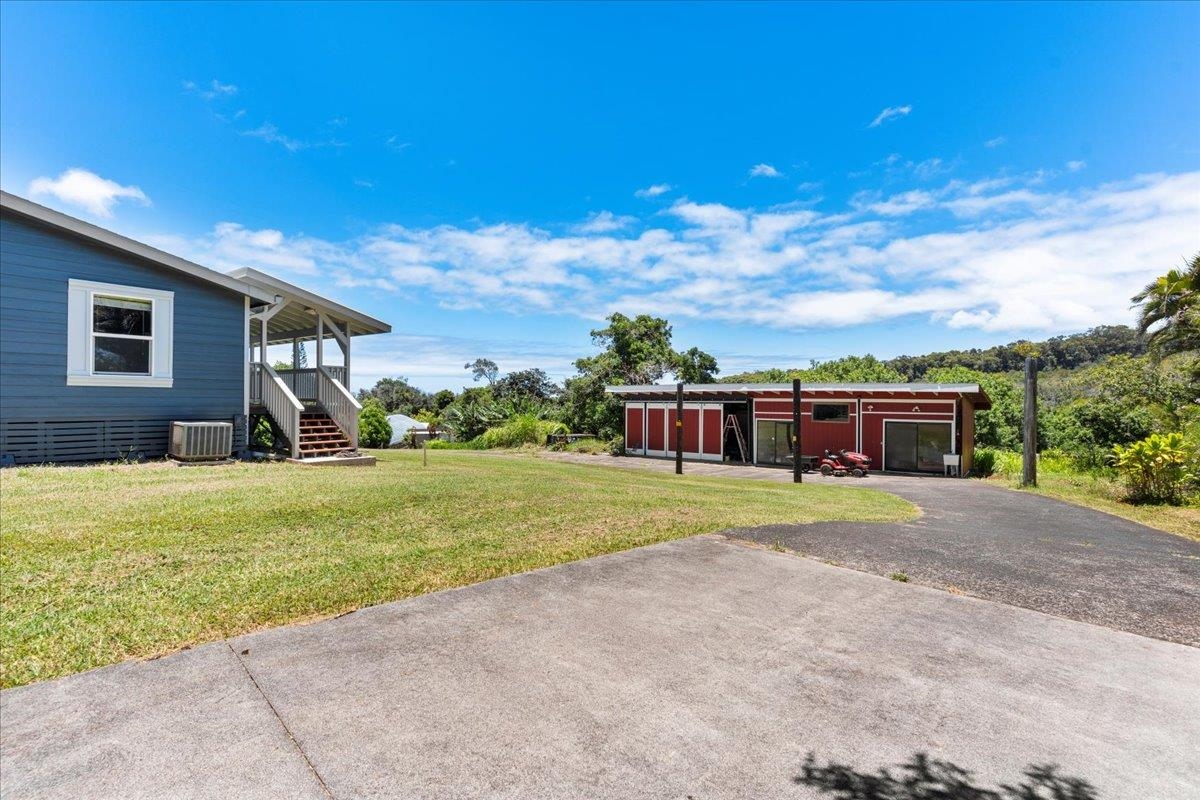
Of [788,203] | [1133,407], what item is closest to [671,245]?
[788,203]

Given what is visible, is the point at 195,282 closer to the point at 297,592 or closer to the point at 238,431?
the point at 238,431

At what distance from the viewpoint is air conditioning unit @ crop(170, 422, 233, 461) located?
970cm

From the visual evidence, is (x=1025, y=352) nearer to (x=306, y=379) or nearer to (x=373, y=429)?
(x=373, y=429)

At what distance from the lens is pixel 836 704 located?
8.65ft

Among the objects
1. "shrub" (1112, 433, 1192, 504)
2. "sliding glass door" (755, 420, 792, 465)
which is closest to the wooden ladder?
"sliding glass door" (755, 420, 792, 465)

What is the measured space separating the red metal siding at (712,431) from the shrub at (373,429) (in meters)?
14.8

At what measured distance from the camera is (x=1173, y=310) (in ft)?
56.3

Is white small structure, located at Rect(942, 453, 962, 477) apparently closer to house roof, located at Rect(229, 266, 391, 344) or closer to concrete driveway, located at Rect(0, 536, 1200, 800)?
concrete driveway, located at Rect(0, 536, 1200, 800)

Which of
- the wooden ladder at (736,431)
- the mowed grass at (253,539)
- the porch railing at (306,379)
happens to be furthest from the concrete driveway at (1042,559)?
the wooden ladder at (736,431)

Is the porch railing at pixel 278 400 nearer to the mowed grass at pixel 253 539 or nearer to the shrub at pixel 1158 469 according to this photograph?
the mowed grass at pixel 253 539

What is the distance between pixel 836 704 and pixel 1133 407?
2874cm

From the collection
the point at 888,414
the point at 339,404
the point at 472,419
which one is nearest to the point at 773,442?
the point at 888,414

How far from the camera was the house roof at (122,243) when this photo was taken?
28.6 ft

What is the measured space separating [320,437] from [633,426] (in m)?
16.2
